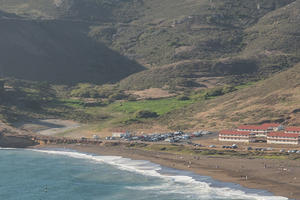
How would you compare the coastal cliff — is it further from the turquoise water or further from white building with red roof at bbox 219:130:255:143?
white building with red roof at bbox 219:130:255:143

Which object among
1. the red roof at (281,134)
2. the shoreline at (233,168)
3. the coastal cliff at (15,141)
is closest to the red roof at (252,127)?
the red roof at (281,134)

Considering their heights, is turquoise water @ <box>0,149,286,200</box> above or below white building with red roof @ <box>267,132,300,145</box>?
below

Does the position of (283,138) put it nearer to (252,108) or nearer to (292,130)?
(292,130)

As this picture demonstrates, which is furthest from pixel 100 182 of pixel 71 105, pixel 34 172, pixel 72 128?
pixel 71 105

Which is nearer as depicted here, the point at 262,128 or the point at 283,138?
the point at 283,138

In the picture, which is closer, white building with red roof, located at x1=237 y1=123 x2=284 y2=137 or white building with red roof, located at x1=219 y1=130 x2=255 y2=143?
white building with red roof, located at x1=219 y1=130 x2=255 y2=143

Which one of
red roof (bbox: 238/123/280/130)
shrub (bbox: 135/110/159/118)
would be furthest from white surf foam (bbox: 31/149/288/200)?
shrub (bbox: 135/110/159/118)

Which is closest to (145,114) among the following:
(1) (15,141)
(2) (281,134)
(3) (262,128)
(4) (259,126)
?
(1) (15,141)
